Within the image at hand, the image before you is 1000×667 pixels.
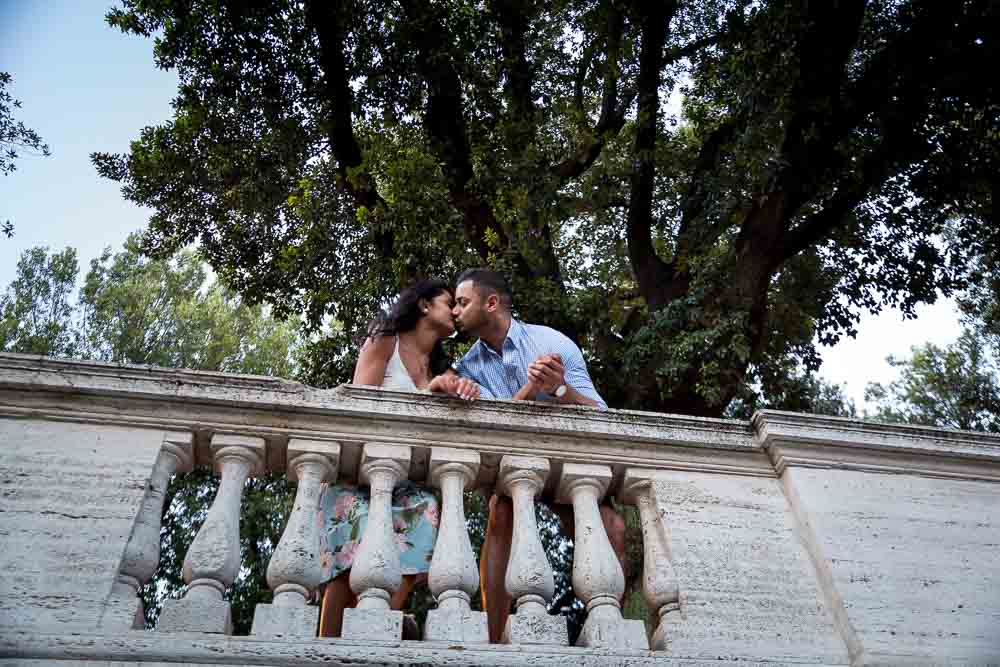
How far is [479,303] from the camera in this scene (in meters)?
4.84

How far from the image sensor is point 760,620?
10.4ft

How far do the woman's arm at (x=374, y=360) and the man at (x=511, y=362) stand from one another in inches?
19.9

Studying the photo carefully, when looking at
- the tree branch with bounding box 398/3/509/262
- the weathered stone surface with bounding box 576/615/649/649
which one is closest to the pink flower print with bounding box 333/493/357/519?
the weathered stone surface with bounding box 576/615/649/649

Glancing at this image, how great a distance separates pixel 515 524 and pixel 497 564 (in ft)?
1.26

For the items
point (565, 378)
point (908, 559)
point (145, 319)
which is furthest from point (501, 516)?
point (145, 319)

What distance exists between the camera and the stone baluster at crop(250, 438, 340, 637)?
275 centimetres

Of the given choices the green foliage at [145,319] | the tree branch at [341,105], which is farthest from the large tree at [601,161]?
the green foliage at [145,319]

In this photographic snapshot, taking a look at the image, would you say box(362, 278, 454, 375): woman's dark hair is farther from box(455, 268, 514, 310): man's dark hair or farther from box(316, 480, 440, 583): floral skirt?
box(316, 480, 440, 583): floral skirt

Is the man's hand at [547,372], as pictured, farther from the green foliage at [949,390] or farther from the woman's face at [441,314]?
the green foliage at [949,390]

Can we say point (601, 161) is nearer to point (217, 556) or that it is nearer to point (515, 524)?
point (515, 524)

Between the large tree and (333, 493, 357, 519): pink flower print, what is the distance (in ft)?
16.4

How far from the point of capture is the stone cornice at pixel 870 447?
3771 millimetres

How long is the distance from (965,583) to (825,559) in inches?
22.5

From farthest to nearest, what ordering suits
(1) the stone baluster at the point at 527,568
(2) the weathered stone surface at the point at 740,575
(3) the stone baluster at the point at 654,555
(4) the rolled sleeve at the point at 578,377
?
(4) the rolled sleeve at the point at 578,377 → (3) the stone baluster at the point at 654,555 → (2) the weathered stone surface at the point at 740,575 → (1) the stone baluster at the point at 527,568
